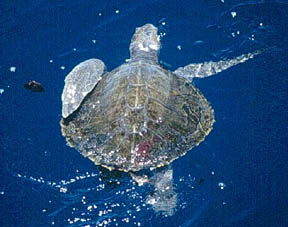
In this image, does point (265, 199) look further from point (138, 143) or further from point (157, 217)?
point (138, 143)

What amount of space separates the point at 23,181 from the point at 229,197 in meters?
2.58

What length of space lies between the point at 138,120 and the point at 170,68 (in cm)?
193

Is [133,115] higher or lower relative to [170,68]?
lower

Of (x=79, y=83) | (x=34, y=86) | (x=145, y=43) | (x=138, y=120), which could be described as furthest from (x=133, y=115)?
(x=145, y=43)

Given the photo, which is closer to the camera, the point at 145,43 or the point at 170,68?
the point at 170,68

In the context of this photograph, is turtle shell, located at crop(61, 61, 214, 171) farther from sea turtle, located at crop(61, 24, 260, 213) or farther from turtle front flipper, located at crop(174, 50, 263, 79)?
turtle front flipper, located at crop(174, 50, 263, 79)

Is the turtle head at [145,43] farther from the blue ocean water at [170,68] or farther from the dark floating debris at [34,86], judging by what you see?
the dark floating debris at [34,86]

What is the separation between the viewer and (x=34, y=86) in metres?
4.88

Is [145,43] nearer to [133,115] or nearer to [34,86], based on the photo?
[34,86]

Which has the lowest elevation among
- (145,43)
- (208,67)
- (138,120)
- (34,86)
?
(138,120)

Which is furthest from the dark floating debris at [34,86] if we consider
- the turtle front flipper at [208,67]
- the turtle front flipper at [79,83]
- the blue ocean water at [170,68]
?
the turtle front flipper at [208,67]

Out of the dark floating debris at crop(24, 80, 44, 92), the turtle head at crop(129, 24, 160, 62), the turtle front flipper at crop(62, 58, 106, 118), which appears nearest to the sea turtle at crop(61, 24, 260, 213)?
the turtle front flipper at crop(62, 58, 106, 118)

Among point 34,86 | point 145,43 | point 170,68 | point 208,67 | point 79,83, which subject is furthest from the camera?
point 145,43

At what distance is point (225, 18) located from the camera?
18.8 feet
